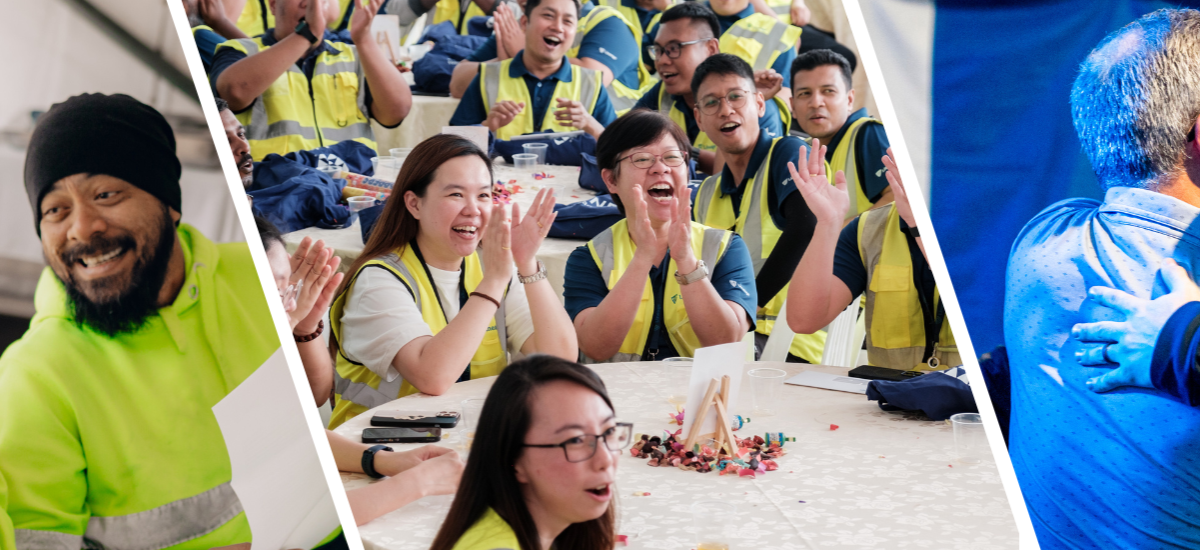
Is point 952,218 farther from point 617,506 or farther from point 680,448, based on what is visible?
point 617,506

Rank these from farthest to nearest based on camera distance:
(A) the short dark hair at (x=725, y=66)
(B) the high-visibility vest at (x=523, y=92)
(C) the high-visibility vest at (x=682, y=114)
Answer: (B) the high-visibility vest at (x=523, y=92), (C) the high-visibility vest at (x=682, y=114), (A) the short dark hair at (x=725, y=66)

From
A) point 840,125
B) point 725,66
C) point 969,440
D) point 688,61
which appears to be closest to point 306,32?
point 688,61

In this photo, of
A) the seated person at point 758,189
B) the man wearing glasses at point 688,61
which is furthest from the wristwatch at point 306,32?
the seated person at point 758,189

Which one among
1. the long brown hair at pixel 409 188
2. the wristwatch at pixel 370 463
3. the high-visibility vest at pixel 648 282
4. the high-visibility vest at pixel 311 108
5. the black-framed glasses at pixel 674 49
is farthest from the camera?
the black-framed glasses at pixel 674 49

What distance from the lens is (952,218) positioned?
1.54m

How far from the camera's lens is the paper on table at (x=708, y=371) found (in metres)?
1.46

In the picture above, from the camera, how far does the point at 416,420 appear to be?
1612mm

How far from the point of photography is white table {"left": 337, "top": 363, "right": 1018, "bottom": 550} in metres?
1.21

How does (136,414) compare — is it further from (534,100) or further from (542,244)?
(534,100)

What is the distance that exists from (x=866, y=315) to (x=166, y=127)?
5.42 feet

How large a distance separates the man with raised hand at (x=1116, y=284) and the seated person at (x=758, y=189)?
119cm

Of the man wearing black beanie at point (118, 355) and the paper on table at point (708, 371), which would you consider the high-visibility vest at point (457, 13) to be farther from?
the man wearing black beanie at point (118, 355)

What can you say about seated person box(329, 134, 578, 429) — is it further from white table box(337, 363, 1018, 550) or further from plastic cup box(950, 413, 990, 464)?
plastic cup box(950, 413, 990, 464)

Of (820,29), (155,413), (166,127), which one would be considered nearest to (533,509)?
(155,413)
